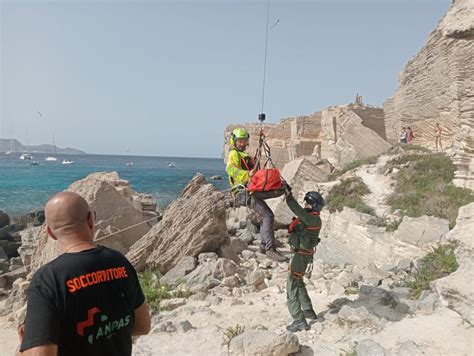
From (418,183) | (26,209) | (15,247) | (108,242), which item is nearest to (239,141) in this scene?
(108,242)

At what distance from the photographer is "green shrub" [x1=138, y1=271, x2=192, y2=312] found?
7.32 meters

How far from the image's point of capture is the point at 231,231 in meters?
12.5

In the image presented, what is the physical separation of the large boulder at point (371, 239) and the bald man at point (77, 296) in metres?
7.57

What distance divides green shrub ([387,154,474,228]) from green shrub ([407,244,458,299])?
2.24 meters

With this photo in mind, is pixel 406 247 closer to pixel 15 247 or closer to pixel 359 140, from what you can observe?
pixel 359 140

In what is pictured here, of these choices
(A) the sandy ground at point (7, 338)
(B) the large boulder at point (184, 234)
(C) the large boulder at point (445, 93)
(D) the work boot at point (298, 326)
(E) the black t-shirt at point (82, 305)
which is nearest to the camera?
(E) the black t-shirt at point (82, 305)

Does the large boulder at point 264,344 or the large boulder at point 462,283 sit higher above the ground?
the large boulder at point 462,283

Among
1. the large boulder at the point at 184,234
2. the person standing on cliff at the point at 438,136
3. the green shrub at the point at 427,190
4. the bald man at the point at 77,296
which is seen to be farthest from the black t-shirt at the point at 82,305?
the person standing on cliff at the point at 438,136

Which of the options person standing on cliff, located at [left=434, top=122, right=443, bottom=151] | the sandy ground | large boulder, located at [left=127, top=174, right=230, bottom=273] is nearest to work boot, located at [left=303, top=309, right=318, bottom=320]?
large boulder, located at [left=127, top=174, right=230, bottom=273]

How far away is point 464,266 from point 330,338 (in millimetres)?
1971

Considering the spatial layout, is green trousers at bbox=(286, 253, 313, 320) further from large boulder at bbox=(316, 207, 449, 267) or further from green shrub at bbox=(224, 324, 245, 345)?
large boulder at bbox=(316, 207, 449, 267)

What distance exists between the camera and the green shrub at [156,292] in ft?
24.0

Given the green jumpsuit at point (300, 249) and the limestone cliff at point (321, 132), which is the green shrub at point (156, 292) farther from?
the limestone cliff at point (321, 132)

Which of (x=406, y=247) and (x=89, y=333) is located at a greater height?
(x=89, y=333)
